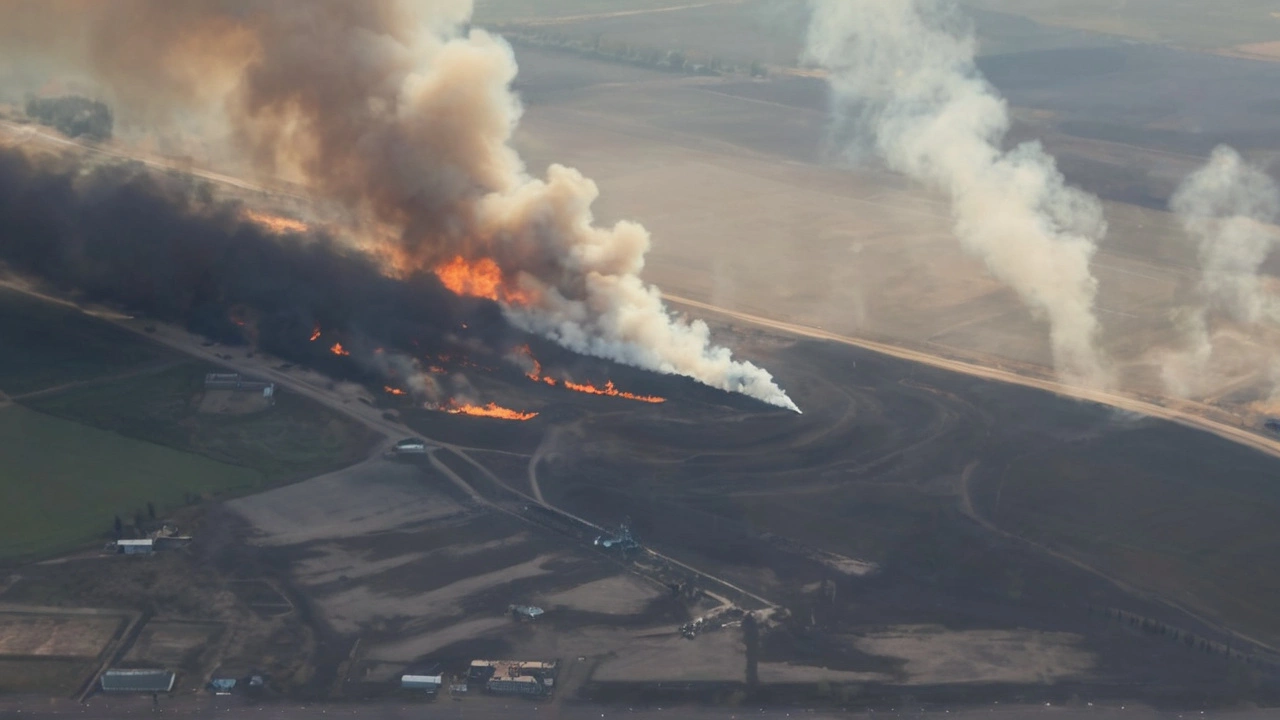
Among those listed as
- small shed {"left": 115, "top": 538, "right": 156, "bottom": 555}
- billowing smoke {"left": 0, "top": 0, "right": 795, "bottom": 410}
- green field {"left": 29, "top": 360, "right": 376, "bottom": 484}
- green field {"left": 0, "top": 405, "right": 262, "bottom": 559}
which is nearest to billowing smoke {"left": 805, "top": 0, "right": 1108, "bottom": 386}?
billowing smoke {"left": 0, "top": 0, "right": 795, "bottom": 410}

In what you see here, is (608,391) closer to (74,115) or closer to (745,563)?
(745,563)

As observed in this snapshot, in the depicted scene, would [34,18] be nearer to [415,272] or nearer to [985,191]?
[415,272]

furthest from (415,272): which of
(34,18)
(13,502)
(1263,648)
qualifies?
(1263,648)

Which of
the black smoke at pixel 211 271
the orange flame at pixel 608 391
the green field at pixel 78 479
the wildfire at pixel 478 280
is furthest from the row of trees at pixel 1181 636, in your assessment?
the green field at pixel 78 479

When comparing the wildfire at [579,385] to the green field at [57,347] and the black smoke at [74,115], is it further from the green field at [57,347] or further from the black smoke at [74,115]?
the black smoke at [74,115]

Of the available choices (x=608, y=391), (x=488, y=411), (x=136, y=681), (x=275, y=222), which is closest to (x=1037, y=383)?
(x=608, y=391)
